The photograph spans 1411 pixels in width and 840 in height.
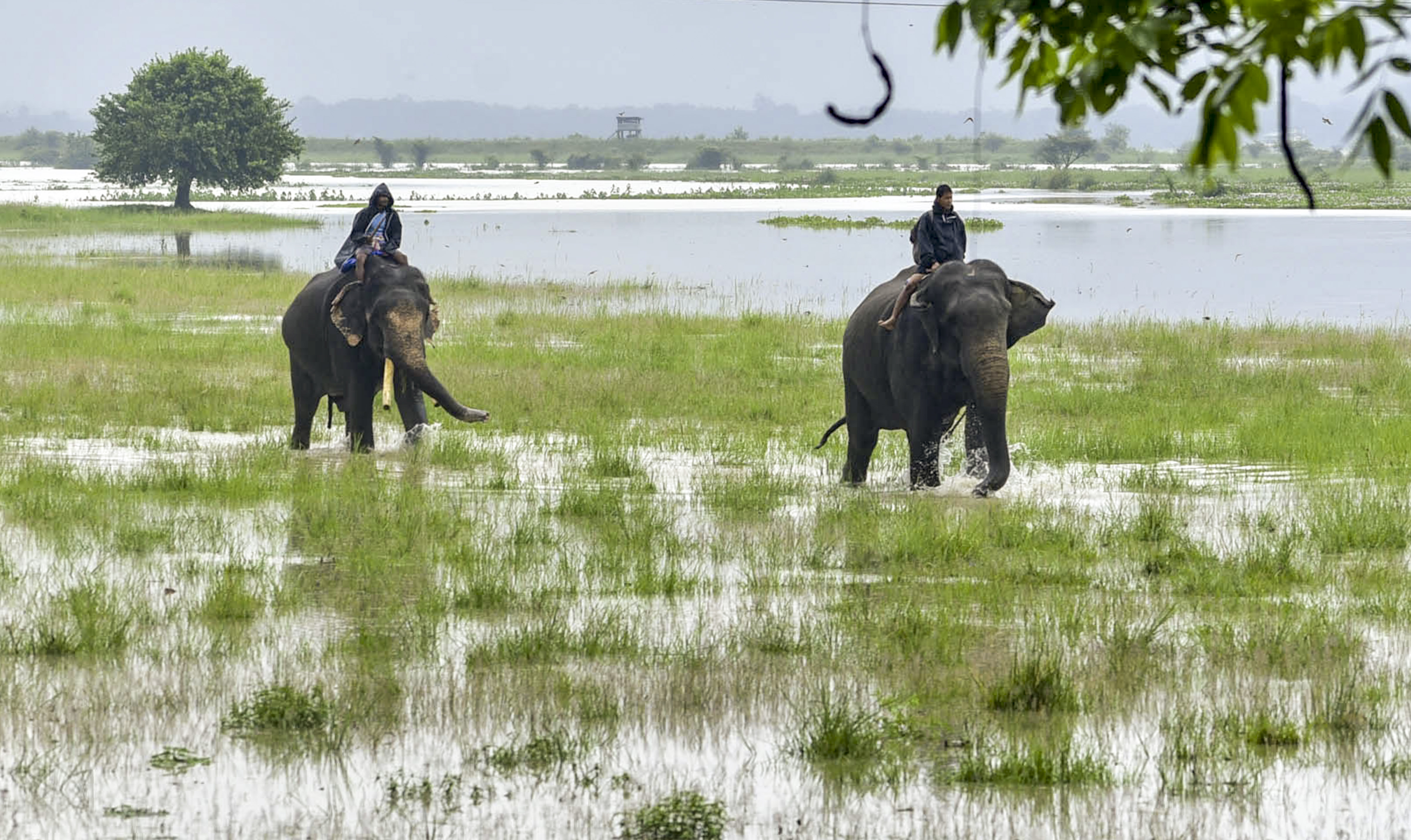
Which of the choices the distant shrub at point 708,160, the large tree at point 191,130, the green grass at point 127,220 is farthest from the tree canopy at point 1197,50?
the distant shrub at point 708,160

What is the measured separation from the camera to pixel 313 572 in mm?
10398

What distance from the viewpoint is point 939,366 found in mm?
13008

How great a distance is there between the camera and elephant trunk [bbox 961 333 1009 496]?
41.0 feet

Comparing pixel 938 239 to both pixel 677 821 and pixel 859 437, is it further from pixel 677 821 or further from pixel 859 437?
pixel 677 821

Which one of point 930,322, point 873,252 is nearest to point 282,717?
point 930,322

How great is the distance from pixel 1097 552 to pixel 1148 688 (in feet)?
10.3

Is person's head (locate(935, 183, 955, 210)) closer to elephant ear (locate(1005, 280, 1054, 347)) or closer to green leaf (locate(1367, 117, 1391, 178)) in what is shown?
elephant ear (locate(1005, 280, 1054, 347))

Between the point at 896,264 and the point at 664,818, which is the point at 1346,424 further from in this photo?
the point at 896,264

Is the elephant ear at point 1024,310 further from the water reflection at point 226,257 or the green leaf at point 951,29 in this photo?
the water reflection at point 226,257

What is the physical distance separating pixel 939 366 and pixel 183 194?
6703 centimetres

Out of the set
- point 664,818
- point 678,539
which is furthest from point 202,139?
point 664,818

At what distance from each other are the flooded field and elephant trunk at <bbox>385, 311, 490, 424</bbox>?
1.77ft

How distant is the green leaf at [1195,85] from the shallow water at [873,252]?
2717 centimetres

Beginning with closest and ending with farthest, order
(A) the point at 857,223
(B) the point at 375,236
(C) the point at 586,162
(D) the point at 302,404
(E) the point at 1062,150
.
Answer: (B) the point at 375,236 → (D) the point at 302,404 → (A) the point at 857,223 → (E) the point at 1062,150 → (C) the point at 586,162
